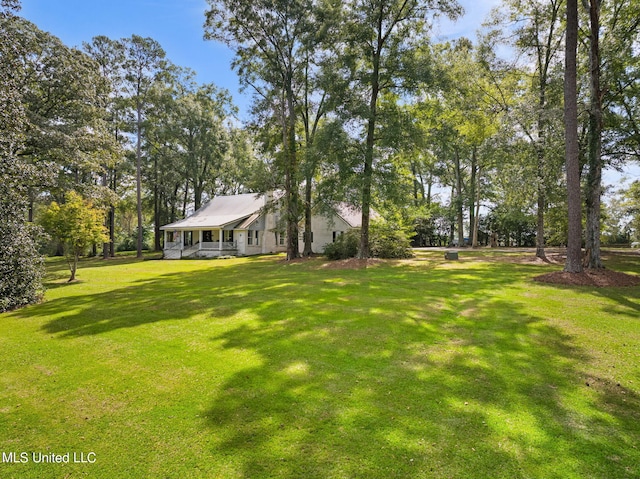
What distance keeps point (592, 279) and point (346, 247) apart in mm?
11946

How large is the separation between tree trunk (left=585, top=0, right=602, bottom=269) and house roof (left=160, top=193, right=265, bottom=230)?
71.3 ft

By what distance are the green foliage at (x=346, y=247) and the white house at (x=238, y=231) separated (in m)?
6.17

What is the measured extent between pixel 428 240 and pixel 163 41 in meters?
34.0

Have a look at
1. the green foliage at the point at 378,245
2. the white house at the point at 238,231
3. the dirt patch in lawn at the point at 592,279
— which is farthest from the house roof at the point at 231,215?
the dirt patch in lawn at the point at 592,279

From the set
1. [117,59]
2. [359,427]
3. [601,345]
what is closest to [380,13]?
[601,345]

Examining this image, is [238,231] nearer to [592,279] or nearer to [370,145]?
[370,145]

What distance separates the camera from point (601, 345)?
18.0ft

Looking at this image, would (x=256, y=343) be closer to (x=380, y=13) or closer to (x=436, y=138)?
(x=436, y=138)

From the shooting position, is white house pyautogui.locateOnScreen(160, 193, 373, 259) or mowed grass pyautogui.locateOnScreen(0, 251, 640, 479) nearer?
mowed grass pyautogui.locateOnScreen(0, 251, 640, 479)

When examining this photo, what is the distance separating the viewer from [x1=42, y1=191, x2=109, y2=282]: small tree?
13.8 m

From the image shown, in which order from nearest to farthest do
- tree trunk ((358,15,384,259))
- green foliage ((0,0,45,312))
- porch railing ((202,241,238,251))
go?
green foliage ((0,0,45,312))
tree trunk ((358,15,384,259))
porch railing ((202,241,238,251))

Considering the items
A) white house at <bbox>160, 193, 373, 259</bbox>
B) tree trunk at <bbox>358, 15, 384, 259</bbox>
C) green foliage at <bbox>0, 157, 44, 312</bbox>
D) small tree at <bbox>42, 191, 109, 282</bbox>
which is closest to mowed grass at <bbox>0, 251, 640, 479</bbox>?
green foliage at <bbox>0, 157, 44, 312</bbox>

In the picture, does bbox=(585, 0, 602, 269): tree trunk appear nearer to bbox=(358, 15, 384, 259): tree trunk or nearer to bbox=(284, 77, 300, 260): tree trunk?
bbox=(358, 15, 384, 259): tree trunk

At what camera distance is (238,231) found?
29.8m
